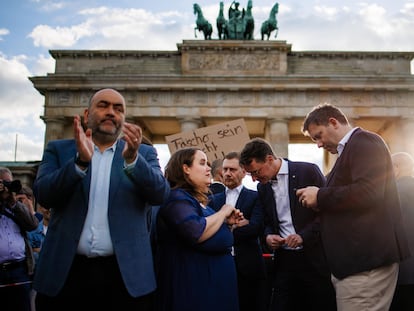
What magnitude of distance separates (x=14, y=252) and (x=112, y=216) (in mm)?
2917

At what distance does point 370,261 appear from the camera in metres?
3.34

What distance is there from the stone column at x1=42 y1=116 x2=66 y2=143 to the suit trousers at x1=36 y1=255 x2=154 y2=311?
1064 inches

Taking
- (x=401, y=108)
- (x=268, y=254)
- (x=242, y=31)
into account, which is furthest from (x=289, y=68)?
(x=268, y=254)

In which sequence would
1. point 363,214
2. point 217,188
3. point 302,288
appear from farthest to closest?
point 217,188, point 302,288, point 363,214

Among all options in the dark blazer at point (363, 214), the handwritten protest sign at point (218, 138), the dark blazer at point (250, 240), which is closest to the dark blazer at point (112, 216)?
the dark blazer at point (363, 214)

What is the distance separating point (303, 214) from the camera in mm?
4531

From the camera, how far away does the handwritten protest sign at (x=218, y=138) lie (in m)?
10.4

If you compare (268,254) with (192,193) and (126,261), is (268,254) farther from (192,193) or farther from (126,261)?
(126,261)

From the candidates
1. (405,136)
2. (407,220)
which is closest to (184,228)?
(407,220)

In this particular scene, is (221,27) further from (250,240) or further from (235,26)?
(250,240)

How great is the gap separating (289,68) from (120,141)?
27890 millimetres

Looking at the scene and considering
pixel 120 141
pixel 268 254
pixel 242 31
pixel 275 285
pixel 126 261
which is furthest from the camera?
pixel 242 31

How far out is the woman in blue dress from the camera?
3.26 metres

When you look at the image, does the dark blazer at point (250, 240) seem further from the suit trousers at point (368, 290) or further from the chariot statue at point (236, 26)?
the chariot statue at point (236, 26)
